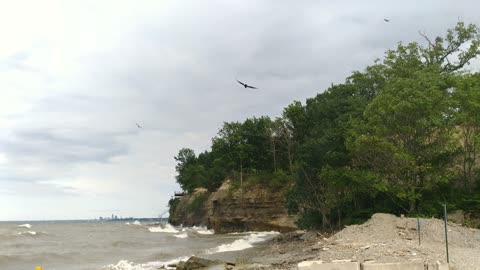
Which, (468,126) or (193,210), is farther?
(193,210)

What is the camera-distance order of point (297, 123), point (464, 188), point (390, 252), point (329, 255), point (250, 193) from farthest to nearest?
point (250, 193) → point (297, 123) → point (464, 188) → point (329, 255) → point (390, 252)

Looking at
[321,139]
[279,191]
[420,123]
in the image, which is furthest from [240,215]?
[420,123]

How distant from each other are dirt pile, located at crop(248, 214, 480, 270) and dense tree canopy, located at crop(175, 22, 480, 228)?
4032mm

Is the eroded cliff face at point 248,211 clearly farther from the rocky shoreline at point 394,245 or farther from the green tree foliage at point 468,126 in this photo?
the rocky shoreline at point 394,245

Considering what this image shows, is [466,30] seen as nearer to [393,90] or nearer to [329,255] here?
[393,90]

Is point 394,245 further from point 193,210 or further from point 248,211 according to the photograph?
point 193,210

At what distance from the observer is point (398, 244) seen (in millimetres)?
20625

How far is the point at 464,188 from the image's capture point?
30.1m

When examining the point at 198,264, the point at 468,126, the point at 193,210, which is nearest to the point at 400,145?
the point at 468,126

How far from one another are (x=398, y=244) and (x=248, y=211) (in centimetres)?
4922

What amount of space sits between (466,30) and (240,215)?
39866 mm

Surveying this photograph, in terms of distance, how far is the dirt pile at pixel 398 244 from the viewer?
57.3ft

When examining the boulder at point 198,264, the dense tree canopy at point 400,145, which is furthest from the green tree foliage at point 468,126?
the boulder at point 198,264

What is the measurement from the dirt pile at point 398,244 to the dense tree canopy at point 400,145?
4032 mm
